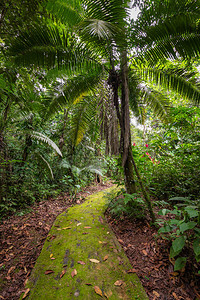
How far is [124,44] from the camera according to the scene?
2.80m

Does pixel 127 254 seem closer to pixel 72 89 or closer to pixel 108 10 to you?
pixel 72 89

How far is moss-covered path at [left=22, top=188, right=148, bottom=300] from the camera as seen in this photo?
59.8 inches

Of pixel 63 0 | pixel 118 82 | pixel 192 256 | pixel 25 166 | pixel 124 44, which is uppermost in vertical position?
pixel 63 0

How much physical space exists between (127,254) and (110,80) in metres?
3.43

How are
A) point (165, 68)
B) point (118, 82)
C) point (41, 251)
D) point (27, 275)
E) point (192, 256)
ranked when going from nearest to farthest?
1. point (192, 256)
2. point (27, 275)
3. point (41, 251)
4. point (118, 82)
5. point (165, 68)

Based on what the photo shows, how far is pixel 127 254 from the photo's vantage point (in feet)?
6.91

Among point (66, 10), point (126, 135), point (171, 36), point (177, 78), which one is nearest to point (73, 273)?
point (126, 135)

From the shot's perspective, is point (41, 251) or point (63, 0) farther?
point (63, 0)

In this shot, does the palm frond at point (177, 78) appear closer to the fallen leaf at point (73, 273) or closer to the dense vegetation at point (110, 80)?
the dense vegetation at point (110, 80)

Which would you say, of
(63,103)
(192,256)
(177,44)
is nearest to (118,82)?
(177,44)

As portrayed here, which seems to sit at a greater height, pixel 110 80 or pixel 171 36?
pixel 171 36

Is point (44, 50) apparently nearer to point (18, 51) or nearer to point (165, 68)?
point (18, 51)

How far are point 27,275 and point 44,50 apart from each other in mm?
3847

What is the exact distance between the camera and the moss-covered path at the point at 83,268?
152cm
